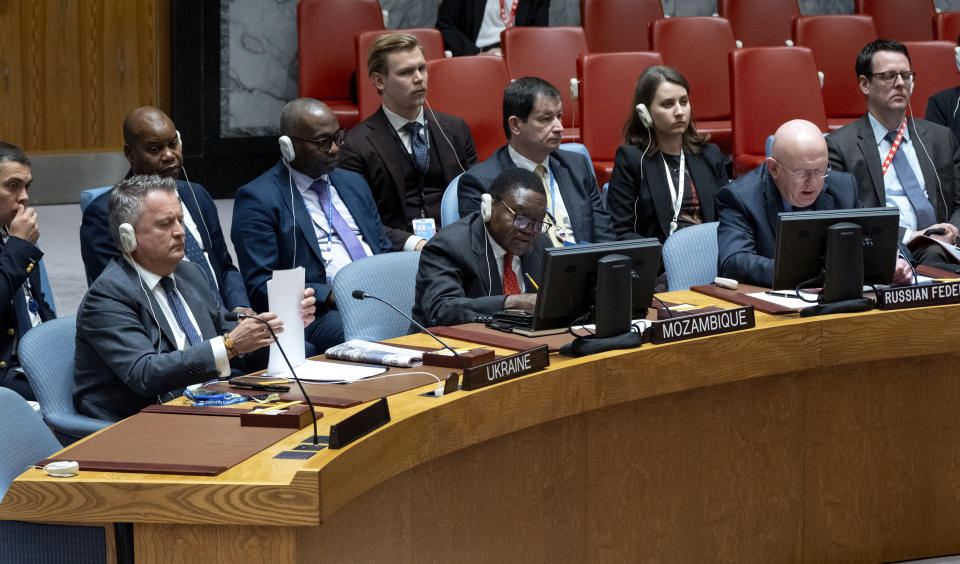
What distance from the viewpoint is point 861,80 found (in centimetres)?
454

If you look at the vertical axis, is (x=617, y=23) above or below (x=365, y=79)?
above

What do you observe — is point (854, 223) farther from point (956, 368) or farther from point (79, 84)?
point (79, 84)

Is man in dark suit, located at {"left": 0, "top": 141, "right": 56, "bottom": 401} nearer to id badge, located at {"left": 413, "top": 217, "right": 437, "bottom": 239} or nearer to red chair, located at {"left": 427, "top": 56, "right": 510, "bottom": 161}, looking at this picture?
id badge, located at {"left": 413, "top": 217, "right": 437, "bottom": 239}

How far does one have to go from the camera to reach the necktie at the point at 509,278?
Result: 3188 millimetres

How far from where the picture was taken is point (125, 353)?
Result: 249 cm

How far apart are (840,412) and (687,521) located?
0.51 metres

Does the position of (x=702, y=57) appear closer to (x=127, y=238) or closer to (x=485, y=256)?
(x=485, y=256)

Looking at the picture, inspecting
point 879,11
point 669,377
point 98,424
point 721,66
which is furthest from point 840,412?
point 879,11

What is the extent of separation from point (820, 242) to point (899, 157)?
1.58 m

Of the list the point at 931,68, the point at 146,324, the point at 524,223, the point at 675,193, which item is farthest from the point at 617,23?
the point at 146,324

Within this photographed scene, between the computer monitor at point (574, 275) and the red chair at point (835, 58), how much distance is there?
12.1ft

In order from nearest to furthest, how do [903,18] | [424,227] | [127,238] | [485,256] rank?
[127,238], [485,256], [424,227], [903,18]

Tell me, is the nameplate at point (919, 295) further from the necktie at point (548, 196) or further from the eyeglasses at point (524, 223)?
the necktie at point (548, 196)

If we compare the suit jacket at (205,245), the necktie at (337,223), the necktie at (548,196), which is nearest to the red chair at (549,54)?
the necktie at (548,196)
